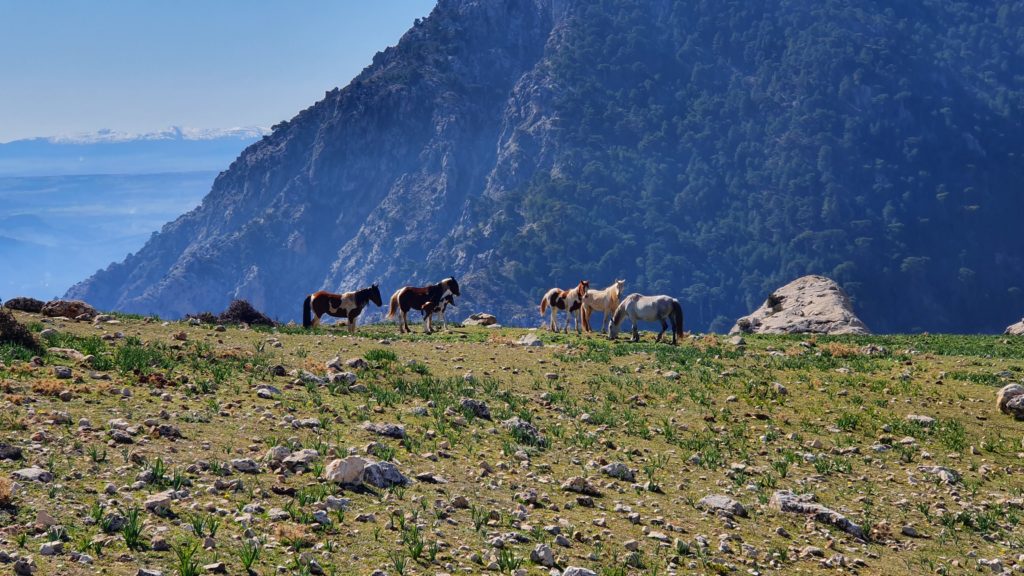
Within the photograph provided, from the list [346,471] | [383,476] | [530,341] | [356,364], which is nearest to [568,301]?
[530,341]

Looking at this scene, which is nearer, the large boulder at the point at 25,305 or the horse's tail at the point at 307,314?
the large boulder at the point at 25,305

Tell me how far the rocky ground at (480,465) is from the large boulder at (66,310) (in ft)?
12.1

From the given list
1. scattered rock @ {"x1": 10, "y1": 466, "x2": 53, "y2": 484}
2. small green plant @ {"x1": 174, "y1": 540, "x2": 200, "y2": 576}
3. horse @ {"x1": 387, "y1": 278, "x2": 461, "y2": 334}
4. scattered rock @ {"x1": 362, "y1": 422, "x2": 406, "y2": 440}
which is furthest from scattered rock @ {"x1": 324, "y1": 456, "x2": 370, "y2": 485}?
horse @ {"x1": 387, "y1": 278, "x2": 461, "y2": 334}

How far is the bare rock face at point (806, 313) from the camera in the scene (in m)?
45.5

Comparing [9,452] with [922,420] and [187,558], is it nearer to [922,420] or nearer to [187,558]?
[187,558]

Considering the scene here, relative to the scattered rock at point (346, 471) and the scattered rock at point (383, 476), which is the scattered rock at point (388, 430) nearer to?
the scattered rock at point (383, 476)

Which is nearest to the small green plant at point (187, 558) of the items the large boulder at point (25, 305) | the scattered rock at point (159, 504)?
the scattered rock at point (159, 504)

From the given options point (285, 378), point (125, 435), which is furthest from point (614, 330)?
point (125, 435)

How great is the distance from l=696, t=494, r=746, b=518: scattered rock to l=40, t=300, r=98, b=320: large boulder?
21.6m

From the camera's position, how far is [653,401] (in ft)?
70.6

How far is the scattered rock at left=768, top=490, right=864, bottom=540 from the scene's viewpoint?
13.9 meters

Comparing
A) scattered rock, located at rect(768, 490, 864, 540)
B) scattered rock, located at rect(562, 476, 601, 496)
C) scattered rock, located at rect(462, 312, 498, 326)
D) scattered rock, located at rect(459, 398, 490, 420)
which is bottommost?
scattered rock, located at rect(768, 490, 864, 540)

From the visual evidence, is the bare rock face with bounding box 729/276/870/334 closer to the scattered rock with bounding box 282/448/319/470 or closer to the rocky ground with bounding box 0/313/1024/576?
the rocky ground with bounding box 0/313/1024/576

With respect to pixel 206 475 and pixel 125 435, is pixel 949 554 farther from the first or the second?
pixel 125 435
